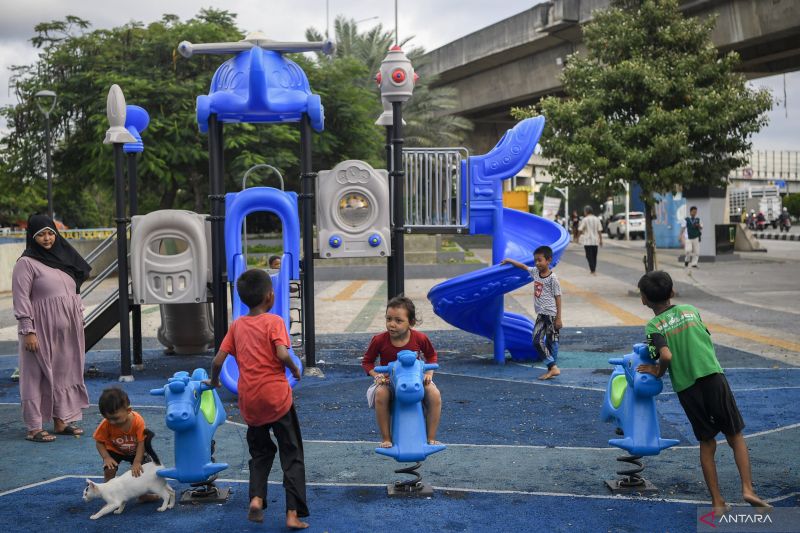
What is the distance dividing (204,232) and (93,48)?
74.9 ft

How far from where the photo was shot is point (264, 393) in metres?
5.24

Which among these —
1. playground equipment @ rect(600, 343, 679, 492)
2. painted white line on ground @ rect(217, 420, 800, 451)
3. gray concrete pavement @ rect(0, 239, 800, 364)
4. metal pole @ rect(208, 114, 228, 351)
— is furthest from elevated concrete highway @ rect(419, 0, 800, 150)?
playground equipment @ rect(600, 343, 679, 492)

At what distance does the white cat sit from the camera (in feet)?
18.4

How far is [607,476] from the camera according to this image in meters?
6.23

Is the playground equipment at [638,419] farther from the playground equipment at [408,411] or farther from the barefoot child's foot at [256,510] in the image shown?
the barefoot child's foot at [256,510]

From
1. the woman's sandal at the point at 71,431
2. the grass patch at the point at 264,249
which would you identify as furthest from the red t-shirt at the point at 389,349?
the grass patch at the point at 264,249

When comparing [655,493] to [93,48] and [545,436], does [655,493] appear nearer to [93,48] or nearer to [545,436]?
[545,436]

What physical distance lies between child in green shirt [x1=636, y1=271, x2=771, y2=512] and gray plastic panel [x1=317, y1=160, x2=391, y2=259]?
616 centimetres

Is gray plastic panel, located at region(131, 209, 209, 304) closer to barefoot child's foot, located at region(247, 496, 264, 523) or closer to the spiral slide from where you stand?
the spiral slide

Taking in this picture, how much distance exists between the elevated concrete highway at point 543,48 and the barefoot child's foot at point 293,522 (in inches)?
747

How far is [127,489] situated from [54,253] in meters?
2.93

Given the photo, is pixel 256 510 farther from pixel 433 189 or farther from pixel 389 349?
pixel 433 189

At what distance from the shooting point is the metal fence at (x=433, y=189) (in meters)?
11.9

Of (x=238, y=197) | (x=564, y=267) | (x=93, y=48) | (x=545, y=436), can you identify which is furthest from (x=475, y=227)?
(x=93, y=48)
